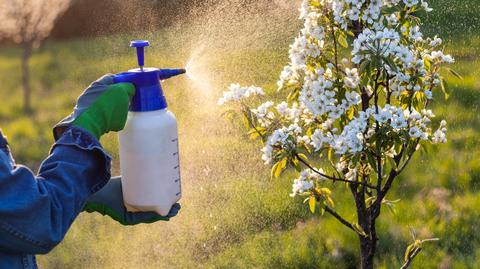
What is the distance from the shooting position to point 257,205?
3869mm

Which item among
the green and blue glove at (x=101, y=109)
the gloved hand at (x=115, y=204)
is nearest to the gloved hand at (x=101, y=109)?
the green and blue glove at (x=101, y=109)

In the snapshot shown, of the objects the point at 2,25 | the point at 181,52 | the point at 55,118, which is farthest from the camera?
the point at 2,25

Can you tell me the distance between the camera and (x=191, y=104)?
4438 mm

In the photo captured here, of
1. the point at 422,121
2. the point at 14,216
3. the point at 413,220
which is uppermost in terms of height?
the point at 14,216

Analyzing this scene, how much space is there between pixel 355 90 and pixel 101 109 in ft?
3.52

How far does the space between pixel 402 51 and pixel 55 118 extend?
13.0ft

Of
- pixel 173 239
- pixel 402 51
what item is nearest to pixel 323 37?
pixel 402 51

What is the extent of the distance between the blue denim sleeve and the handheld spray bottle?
268mm

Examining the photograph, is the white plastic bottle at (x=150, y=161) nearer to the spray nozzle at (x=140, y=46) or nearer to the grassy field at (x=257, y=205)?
the spray nozzle at (x=140, y=46)

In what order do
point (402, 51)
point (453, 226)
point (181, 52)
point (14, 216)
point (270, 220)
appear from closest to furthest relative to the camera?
point (14, 216) → point (402, 51) → point (453, 226) → point (270, 220) → point (181, 52)

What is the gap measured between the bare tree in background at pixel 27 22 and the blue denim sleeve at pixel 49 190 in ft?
14.4

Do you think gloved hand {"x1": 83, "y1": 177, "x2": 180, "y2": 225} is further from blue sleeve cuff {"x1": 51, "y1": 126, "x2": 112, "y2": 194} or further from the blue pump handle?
blue sleeve cuff {"x1": 51, "y1": 126, "x2": 112, "y2": 194}

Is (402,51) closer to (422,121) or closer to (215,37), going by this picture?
(422,121)

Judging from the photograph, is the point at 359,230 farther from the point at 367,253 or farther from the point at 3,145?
the point at 3,145
